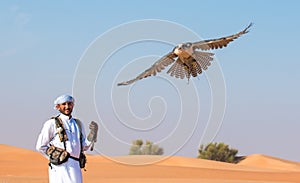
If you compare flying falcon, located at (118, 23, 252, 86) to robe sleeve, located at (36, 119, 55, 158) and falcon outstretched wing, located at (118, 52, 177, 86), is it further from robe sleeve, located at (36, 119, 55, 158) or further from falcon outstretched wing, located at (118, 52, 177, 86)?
robe sleeve, located at (36, 119, 55, 158)

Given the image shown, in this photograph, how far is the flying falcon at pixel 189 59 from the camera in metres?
12.4

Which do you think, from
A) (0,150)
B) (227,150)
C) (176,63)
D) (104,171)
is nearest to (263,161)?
(227,150)

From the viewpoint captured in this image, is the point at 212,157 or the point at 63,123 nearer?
the point at 63,123

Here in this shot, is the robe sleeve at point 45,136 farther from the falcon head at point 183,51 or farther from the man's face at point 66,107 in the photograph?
the falcon head at point 183,51

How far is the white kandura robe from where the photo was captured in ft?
29.7

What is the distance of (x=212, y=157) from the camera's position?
5569 centimetres

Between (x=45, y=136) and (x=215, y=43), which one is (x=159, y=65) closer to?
(x=215, y=43)

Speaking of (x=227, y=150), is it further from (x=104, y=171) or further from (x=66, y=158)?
(x=66, y=158)

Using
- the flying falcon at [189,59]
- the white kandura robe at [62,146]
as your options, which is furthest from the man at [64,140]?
the flying falcon at [189,59]

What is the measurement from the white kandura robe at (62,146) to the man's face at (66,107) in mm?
70

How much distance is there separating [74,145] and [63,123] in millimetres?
360

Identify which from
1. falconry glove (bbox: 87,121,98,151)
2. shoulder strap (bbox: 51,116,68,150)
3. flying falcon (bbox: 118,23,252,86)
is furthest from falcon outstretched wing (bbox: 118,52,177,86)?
shoulder strap (bbox: 51,116,68,150)

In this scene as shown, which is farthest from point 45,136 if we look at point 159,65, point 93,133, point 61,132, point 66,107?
point 159,65

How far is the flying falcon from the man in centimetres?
320
